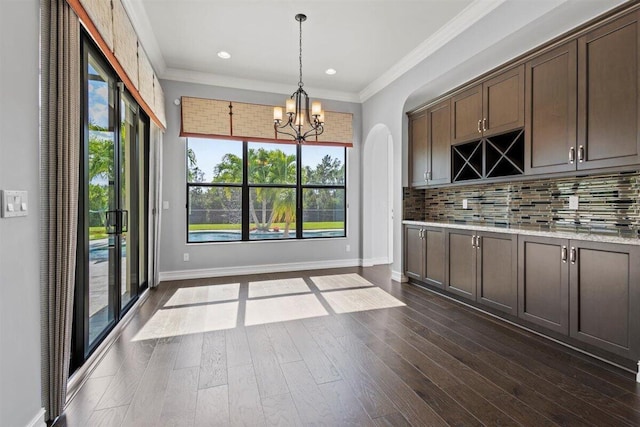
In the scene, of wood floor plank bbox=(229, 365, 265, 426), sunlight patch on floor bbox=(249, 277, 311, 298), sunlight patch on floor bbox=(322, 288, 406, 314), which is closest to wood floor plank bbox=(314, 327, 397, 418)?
wood floor plank bbox=(229, 365, 265, 426)

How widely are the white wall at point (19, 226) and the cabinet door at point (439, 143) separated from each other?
3911mm

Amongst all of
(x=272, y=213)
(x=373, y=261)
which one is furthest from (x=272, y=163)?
(x=373, y=261)

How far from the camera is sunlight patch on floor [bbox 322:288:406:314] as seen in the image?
3638 mm

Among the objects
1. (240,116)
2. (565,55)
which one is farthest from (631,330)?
(240,116)

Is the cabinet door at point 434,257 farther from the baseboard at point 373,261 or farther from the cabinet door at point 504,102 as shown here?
the baseboard at point 373,261

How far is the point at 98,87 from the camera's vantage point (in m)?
2.57

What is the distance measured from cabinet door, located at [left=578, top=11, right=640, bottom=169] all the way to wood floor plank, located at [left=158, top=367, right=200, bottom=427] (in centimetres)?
331

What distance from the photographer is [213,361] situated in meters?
2.39

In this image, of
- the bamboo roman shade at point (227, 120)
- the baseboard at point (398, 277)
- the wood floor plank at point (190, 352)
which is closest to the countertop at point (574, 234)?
the baseboard at point (398, 277)

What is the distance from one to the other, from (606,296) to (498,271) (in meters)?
0.93

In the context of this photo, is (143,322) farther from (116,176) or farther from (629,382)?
(629,382)

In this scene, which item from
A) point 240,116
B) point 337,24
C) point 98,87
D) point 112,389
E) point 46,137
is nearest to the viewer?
point 46,137

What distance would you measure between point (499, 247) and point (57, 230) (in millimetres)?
3470

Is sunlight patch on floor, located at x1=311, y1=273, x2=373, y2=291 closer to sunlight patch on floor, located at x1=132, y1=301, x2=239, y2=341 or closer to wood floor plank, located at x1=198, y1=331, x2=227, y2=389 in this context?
sunlight patch on floor, located at x1=132, y1=301, x2=239, y2=341
